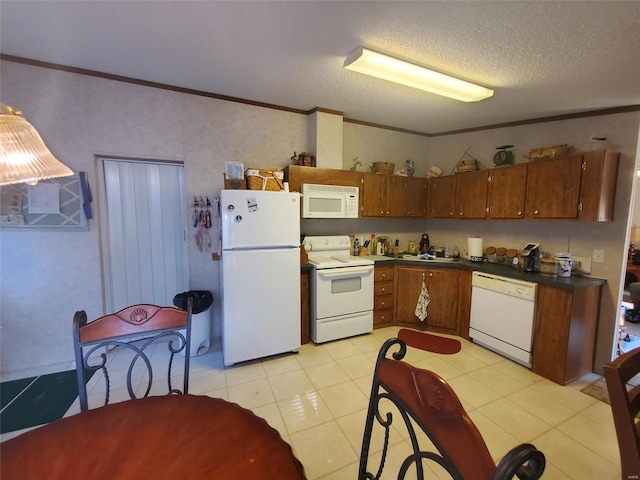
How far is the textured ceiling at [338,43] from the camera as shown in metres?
1.59

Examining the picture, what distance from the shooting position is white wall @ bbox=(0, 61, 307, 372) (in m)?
2.37

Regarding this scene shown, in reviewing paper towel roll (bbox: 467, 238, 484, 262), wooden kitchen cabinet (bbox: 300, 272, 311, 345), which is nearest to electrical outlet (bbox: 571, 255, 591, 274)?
paper towel roll (bbox: 467, 238, 484, 262)

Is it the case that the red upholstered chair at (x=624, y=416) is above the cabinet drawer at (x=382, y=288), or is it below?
above

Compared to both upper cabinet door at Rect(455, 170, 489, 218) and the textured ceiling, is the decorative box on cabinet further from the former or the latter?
upper cabinet door at Rect(455, 170, 489, 218)

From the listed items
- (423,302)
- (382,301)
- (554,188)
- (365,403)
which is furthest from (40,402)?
(554,188)

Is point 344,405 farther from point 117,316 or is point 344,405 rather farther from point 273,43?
point 273,43

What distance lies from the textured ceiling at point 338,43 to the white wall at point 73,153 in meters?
0.19

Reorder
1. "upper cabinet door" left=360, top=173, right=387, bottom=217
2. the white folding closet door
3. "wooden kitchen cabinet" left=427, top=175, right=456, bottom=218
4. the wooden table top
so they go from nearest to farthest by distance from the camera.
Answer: the wooden table top, the white folding closet door, "upper cabinet door" left=360, top=173, right=387, bottom=217, "wooden kitchen cabinet" left=427, top=175, right=456, bottom=218

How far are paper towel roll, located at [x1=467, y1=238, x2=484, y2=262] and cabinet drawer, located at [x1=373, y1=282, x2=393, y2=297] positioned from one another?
1075mm

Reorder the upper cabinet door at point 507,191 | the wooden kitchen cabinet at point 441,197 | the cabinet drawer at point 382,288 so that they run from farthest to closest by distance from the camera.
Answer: the wooden kitchen cabinet at point 441,197, the cabinet drawer at point 382,288, the upper cabinet door at point 507,191

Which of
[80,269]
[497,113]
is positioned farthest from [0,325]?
[497,113]

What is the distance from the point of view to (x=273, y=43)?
195 cm

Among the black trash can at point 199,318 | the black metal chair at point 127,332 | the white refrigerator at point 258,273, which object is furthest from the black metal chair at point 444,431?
the black trash can at point 199,318

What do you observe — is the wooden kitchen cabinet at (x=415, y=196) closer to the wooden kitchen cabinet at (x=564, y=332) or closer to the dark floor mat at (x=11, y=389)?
the wooden kitchen cabinet at (x=564, y=332)
